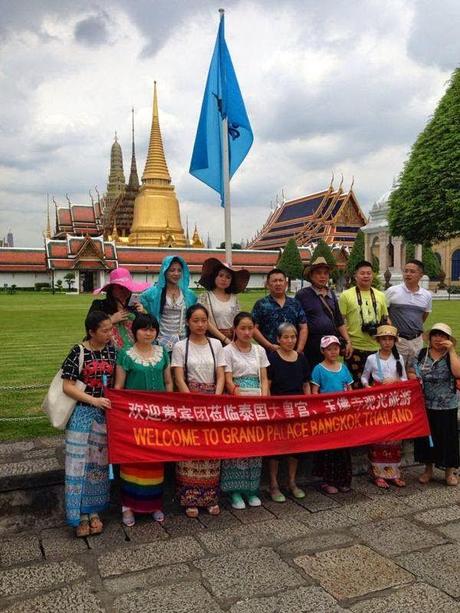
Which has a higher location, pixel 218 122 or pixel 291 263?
pixel 291 263

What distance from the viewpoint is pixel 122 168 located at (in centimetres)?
7494

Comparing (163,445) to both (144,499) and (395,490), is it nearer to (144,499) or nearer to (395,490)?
(144,499)

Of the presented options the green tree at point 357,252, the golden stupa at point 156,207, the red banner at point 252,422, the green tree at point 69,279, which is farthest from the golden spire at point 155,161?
the red banner at point 252,422

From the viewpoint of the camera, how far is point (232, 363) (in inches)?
186

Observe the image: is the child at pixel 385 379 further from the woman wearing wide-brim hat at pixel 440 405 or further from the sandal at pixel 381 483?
the woman wearing wide-brim hat at pixel 440 405

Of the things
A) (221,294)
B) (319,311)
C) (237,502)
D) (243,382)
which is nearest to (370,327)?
(319,311)

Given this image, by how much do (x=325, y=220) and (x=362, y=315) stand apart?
5695 centimetres

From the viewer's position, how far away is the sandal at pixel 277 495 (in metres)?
4.74

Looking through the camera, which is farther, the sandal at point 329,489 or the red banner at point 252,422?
the sandal at point 329,489

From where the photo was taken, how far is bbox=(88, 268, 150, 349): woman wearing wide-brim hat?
4.75m

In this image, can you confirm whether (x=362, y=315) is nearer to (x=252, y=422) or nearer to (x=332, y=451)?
(x=332, y=451)

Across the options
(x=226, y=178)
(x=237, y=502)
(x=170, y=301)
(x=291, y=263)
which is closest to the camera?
(x=237, y=502)

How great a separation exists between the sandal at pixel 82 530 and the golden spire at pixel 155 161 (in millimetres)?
52959

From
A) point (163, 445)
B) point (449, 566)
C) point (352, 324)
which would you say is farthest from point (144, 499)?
point (352, 324)
